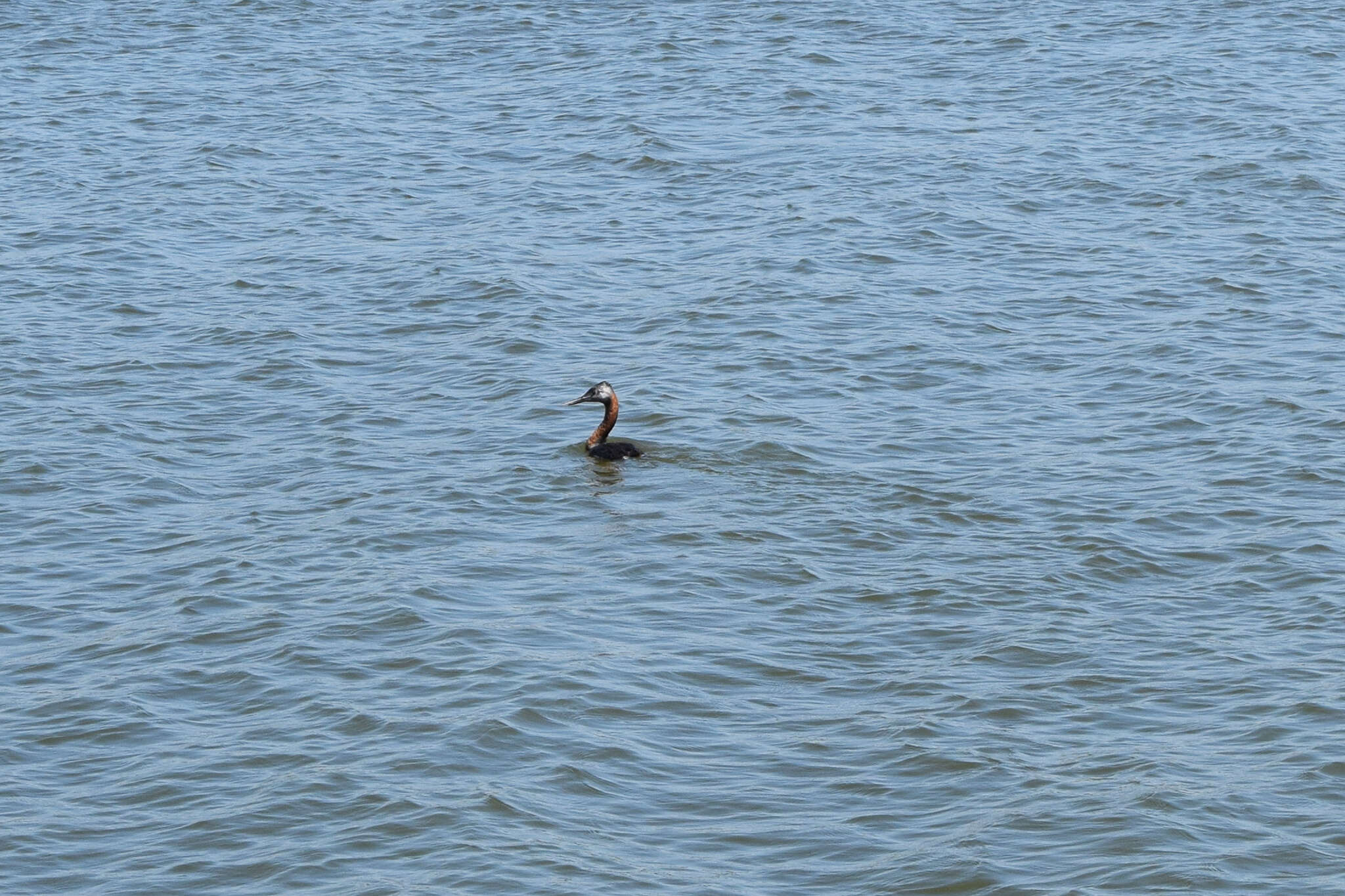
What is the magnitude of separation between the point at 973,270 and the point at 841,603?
796 cm

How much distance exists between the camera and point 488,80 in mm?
27750

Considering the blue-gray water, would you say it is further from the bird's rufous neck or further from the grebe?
the bird's rufous neck

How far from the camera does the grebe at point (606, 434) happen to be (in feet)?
49.3

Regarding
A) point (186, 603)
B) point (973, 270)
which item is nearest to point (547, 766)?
point (186, 603)

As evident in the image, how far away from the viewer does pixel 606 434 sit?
15.3 metres

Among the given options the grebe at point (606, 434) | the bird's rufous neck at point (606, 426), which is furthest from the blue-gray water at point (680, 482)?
the bird's rufous neck at point (606, 426)

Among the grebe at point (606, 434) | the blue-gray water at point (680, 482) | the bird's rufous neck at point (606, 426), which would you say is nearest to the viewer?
the blue-gray water at point (680, 482)

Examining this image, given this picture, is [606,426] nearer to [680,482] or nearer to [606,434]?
[606,434]

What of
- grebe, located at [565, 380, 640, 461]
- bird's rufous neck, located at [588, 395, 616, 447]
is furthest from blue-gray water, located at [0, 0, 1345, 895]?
bird's rufous neck, located at [588, 395, 616, 447]

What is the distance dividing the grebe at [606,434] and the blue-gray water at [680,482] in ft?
0.68

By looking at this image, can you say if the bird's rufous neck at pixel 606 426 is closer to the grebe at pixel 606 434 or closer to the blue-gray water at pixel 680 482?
the grebe at pixel 606 434

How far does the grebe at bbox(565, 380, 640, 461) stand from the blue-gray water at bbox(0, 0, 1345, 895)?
0.68 feet

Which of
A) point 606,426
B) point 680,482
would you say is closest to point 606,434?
point 606,426

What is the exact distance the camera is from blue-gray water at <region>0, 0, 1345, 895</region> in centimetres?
992
